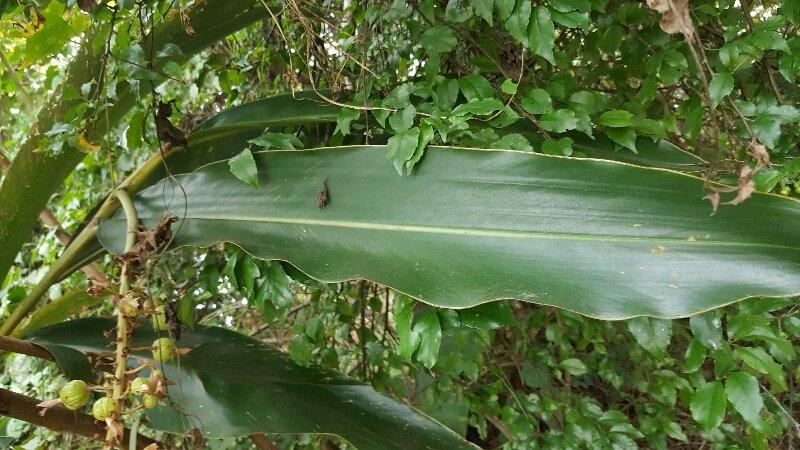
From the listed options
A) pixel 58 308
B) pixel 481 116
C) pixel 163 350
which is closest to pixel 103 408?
pixel 163 350

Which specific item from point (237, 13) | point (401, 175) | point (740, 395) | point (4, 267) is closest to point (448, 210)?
point (401, 175)

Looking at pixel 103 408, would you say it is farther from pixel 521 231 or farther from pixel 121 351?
pixel 521 231

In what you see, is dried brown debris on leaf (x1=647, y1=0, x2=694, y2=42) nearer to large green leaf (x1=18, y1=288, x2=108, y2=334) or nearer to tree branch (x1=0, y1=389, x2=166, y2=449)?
tree branch (x1=0, y1=389, x2=166, y2=449)

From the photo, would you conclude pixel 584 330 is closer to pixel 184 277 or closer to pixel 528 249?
pixel 528 249

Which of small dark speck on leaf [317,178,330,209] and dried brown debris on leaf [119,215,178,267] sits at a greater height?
small dark speck on leaf [317,178,330,209]

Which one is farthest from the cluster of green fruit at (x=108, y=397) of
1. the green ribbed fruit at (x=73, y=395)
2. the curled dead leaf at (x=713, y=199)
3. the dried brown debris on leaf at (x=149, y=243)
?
the curled dead leaf at (x=713, y=199)

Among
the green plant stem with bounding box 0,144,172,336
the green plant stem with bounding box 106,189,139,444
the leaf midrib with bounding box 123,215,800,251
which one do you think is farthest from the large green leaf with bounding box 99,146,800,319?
the green plant stem with bounding box 0,144,172,336

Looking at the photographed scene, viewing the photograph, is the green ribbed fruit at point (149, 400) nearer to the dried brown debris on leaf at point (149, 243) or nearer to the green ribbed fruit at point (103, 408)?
the green ribbed fruit at point (103, 408)
